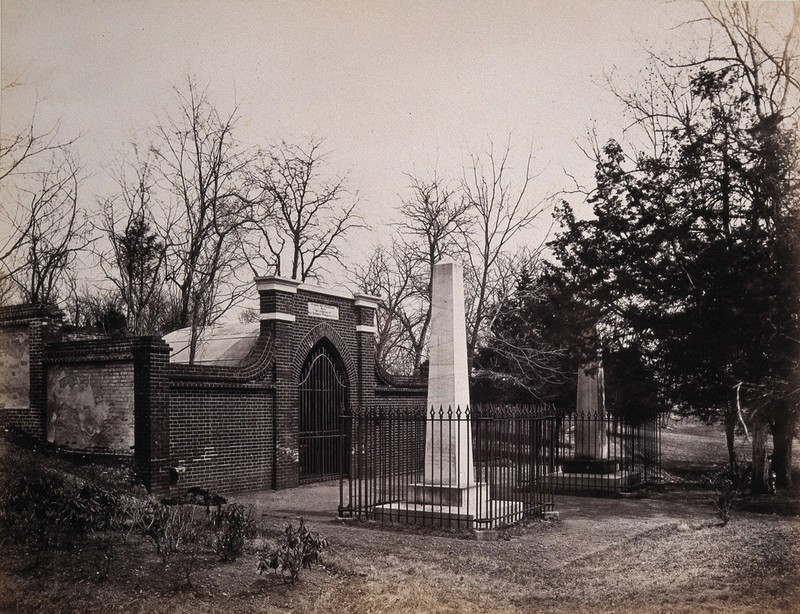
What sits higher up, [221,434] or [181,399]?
[181,399]

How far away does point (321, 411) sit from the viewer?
56.0 ft

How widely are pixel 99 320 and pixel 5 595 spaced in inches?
808

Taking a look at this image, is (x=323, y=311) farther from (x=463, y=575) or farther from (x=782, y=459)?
(x=782, y=459)

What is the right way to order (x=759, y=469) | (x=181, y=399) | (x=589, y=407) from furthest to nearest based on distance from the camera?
(x=589, y=407) < (x=759, y=469) < (x=181, y=399)

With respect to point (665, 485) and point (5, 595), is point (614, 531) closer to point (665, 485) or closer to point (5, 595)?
point (665, 485)

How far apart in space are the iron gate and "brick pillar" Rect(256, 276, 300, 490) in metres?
0.64

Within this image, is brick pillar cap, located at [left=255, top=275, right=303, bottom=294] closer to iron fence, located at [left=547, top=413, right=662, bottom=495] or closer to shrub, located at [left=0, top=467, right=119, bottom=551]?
iron fence, located at [left=547, top=413, right=662, bottom=495]

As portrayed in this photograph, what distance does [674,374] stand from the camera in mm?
12867

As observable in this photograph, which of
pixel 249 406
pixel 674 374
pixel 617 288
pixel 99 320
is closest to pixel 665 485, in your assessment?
pixel 674 374

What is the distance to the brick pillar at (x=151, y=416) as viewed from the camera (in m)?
12.5

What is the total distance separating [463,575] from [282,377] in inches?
328

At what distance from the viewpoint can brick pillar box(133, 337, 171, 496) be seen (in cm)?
1249

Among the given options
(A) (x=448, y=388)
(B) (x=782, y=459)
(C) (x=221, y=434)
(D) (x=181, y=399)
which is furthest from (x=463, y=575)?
(B) (x=782, y=459)

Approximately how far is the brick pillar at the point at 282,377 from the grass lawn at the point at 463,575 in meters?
4.08
